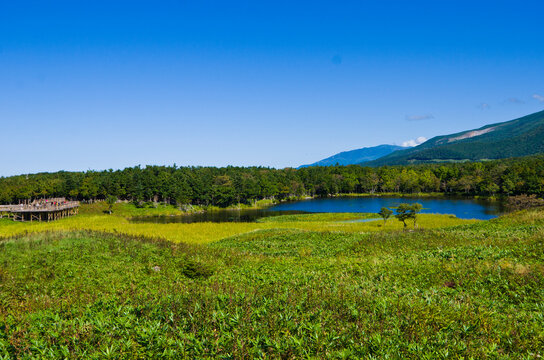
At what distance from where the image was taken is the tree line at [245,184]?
366 ft

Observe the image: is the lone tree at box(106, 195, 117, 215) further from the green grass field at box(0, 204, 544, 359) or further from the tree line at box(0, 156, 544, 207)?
the green grass field at box(0, 204, 544, 359)

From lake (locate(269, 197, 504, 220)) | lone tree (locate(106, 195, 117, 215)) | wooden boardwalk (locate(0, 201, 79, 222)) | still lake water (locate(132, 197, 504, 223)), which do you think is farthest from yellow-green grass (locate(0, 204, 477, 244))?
lake (locate(269, 197, 504, 220))

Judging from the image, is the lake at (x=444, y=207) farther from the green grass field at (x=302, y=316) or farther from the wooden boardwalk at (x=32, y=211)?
the green grass field at (x=302, y=316)

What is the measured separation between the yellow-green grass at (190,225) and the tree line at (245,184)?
372 inches

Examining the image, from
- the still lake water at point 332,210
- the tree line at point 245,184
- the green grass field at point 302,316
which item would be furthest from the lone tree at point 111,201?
the green grass field at point 302,316

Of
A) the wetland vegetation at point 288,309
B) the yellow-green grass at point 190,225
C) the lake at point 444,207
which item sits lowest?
the lake at point 444,207

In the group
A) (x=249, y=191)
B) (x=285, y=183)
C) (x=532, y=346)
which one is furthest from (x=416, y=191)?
(x=532, y=346)

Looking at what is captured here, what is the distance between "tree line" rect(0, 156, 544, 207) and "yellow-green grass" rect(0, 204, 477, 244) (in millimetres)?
9440

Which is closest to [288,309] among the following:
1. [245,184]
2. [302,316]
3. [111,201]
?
[302,316]

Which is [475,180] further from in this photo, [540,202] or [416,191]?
[540,202]

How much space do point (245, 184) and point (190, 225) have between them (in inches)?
2733

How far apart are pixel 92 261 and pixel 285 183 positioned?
145 meters

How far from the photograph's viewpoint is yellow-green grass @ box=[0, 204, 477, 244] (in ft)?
150

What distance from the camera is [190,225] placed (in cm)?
6050
